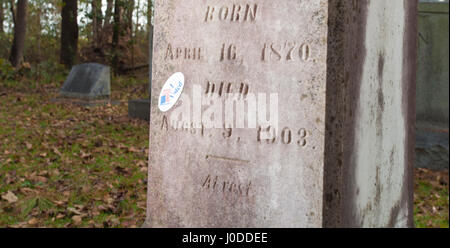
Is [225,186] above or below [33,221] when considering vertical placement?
above

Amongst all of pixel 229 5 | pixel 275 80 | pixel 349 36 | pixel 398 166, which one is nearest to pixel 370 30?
pixel 349 36

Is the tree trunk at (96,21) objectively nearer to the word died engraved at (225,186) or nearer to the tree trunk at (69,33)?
the tree trunk at (69,33)

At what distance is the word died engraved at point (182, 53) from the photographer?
2697 millimetres

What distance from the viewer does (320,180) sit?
223cm

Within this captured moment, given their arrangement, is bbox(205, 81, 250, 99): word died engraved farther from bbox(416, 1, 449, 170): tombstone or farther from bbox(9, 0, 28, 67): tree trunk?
bbox(9, 0, 28, 67): tree trunk

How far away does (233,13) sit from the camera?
253 centimetres

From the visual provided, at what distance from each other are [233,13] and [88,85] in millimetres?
7707

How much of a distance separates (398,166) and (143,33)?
15.4m

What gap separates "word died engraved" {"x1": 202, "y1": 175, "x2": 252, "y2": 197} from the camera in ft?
8.22

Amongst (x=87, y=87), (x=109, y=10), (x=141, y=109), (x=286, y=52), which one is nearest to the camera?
(x=286, y=52)

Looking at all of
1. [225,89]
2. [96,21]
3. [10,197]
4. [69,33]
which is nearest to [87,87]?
[69,33]

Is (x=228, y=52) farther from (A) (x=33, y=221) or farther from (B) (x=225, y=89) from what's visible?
(A) (x=33, y=221)

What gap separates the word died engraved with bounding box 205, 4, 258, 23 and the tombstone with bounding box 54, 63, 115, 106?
284 inches

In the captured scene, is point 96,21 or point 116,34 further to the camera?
point 96,21
